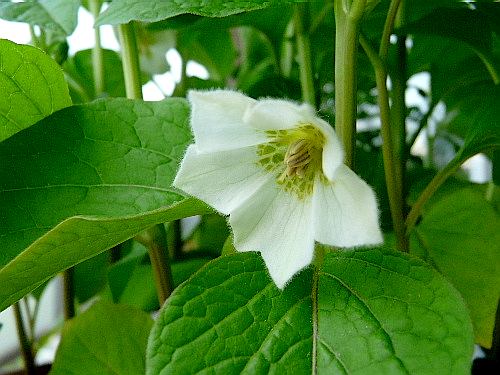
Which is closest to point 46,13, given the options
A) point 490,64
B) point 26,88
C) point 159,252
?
point 26,88

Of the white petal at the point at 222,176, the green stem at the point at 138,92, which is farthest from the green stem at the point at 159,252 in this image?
the white petal at the point at 222,176

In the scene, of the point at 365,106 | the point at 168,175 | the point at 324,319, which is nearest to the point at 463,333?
the point at 324,319

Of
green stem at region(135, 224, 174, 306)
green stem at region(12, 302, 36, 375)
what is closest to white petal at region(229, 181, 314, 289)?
green stem at region(135, 224, 174, 306)

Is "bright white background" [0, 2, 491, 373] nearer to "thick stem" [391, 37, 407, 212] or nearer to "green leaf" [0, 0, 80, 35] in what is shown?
"green leaf" [0, 0, 80, 35]

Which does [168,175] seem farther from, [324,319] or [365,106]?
[365,106]

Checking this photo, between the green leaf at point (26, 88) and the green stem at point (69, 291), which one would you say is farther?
the green stem at point (69, 291)

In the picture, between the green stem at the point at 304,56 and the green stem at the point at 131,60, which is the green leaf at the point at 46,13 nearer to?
the green stem at the point at 131,60

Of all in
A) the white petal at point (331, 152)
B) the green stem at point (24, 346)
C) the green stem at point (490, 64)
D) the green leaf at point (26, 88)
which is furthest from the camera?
the green stem at point (24, 346)
